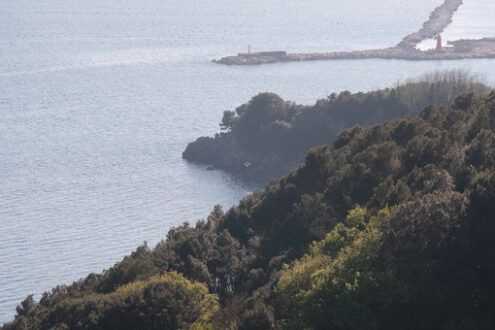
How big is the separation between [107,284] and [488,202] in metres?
16.2

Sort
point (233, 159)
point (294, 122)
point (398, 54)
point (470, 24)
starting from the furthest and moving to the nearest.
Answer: point (470, 24) → point (398, 54) → point (294, 122) → point (233, 159)

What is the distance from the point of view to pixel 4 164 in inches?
2908

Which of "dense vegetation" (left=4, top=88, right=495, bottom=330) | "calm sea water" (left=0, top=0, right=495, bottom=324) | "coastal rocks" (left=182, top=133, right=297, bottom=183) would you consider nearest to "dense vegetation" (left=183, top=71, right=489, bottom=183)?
"coastal rocks" (left=182, top=133, right=297, bottom=183)

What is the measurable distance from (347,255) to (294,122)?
53355 millimetres

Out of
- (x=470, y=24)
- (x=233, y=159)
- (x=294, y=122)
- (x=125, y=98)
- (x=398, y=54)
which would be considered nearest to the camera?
(x=233, y=159)

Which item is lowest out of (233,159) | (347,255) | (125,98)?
(233,159)

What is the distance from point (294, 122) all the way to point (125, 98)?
1231 inches

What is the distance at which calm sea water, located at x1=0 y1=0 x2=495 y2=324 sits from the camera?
58406 mm

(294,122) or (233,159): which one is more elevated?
(294,122)

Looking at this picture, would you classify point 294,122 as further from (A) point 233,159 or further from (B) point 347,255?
(B) point 347,255

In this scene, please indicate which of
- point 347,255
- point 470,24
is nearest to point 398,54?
point 470,24

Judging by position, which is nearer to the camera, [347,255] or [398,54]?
[347,255]

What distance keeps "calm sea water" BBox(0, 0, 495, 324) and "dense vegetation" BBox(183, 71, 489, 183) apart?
3.55 metres

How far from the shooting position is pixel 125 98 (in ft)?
326
